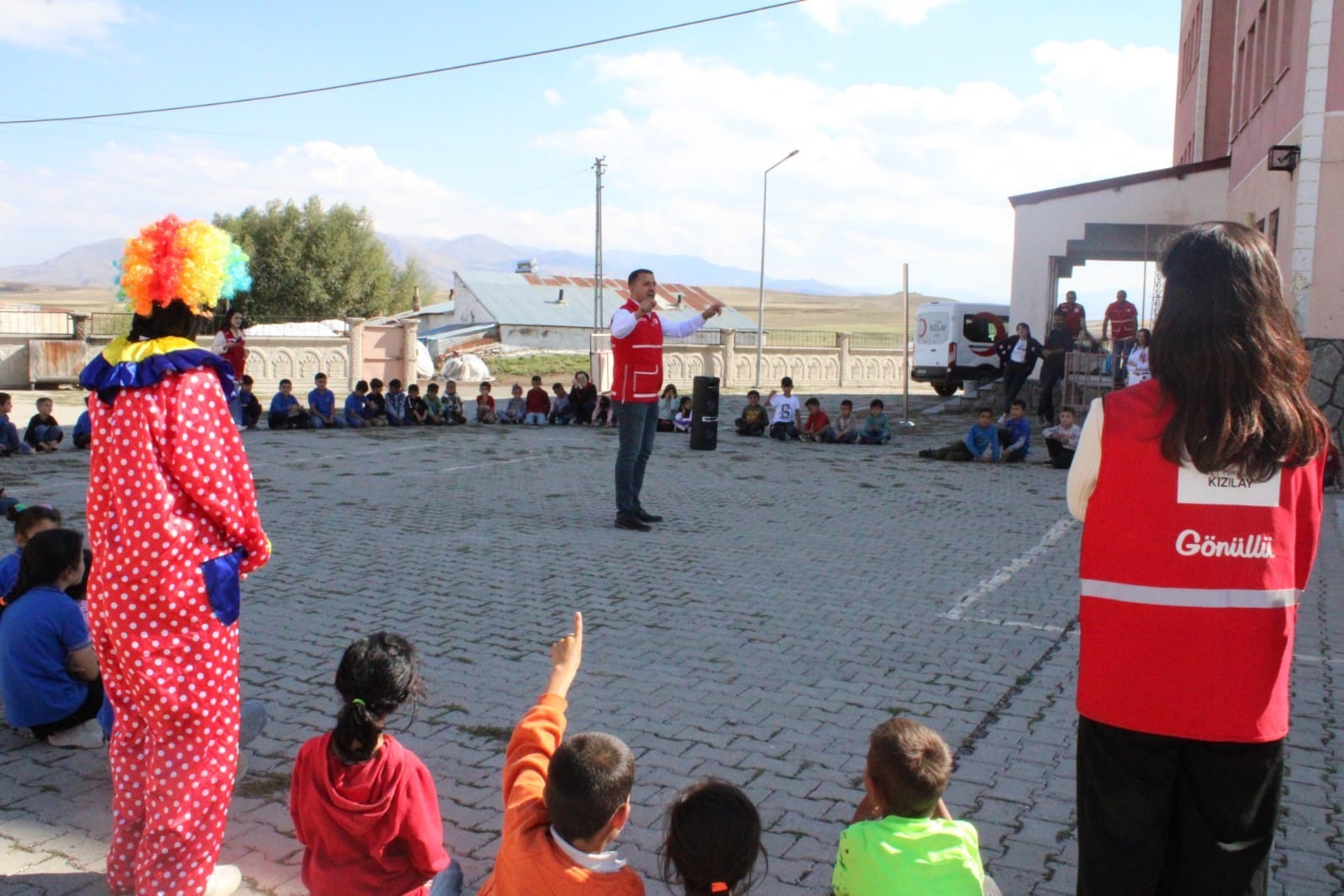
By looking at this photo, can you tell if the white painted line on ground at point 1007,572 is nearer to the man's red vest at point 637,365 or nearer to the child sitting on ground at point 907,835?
the man's red vest at point 637,365

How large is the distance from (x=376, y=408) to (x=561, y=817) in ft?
59.3

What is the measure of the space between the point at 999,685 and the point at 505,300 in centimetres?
5660

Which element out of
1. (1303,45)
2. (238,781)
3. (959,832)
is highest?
(1303,45)

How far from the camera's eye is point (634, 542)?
29.2ft

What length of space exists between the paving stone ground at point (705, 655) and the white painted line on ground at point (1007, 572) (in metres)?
0.03

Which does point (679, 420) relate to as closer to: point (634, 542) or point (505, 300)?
point (634, 542)

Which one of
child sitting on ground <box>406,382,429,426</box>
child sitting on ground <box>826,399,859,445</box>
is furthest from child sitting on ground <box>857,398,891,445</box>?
child sitting on ground <box>406,382,429,426</box>

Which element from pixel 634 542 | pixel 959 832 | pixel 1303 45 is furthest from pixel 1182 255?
pixel 1303 45

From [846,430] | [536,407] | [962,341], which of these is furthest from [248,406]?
[962,341]

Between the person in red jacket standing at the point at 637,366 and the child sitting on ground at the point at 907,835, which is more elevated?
the person in red jacket standing at the point at 637,366

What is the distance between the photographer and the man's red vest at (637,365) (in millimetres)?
9008

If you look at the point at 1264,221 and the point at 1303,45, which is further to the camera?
the point at 1264,221

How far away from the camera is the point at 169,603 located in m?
2.92

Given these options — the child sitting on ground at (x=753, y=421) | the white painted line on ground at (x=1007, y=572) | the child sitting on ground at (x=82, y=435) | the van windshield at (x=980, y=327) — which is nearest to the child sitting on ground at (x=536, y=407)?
the child sitting on ground at (x=753, y=421)
